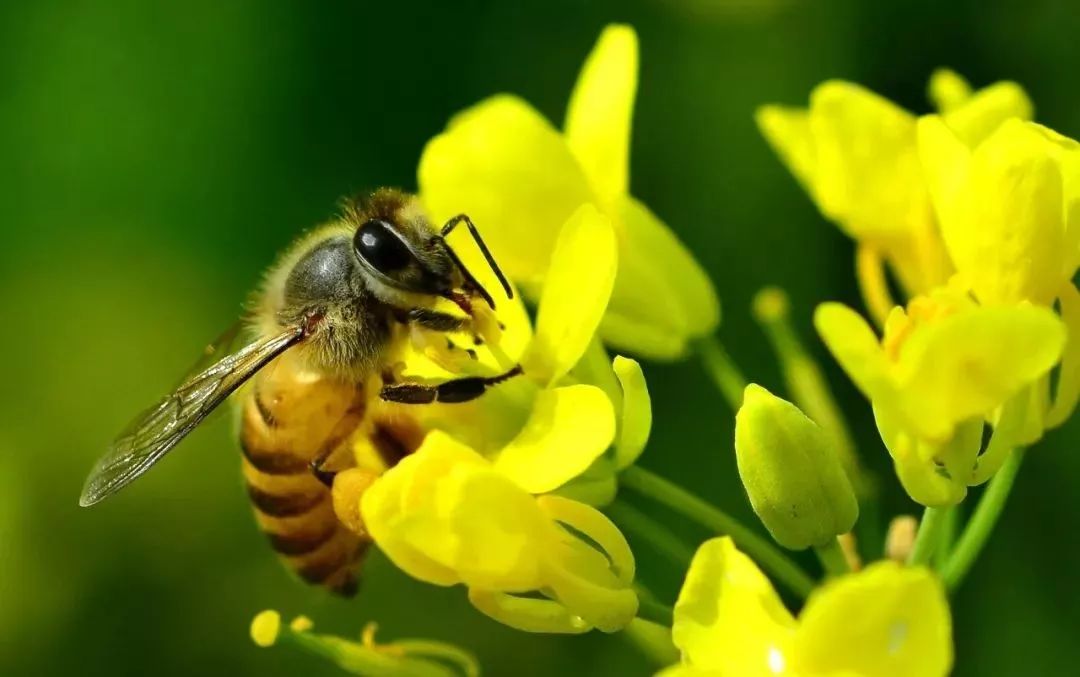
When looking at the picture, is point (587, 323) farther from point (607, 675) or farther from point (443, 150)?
point (607, 675)

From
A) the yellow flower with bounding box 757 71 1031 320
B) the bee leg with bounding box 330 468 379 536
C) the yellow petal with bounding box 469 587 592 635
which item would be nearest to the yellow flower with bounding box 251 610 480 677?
the bee leg with bounding box 330 468 379 536

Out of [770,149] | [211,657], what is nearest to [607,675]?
[211,657]

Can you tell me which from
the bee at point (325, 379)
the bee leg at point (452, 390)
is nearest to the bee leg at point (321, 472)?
the bee at point (325, 379)

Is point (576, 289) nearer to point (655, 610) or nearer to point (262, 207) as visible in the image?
point (655, 610)

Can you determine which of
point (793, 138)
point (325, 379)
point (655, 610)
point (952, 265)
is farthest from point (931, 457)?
point (325, 379)

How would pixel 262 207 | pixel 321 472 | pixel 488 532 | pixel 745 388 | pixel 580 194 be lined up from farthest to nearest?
pixel 262 207, pixel 580 194, pixel 321 472, pixel 745 388, pixel 488 532

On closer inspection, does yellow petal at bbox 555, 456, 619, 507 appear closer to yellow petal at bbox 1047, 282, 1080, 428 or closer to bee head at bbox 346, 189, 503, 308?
bee head at bbox 346, 189, 503, 308
